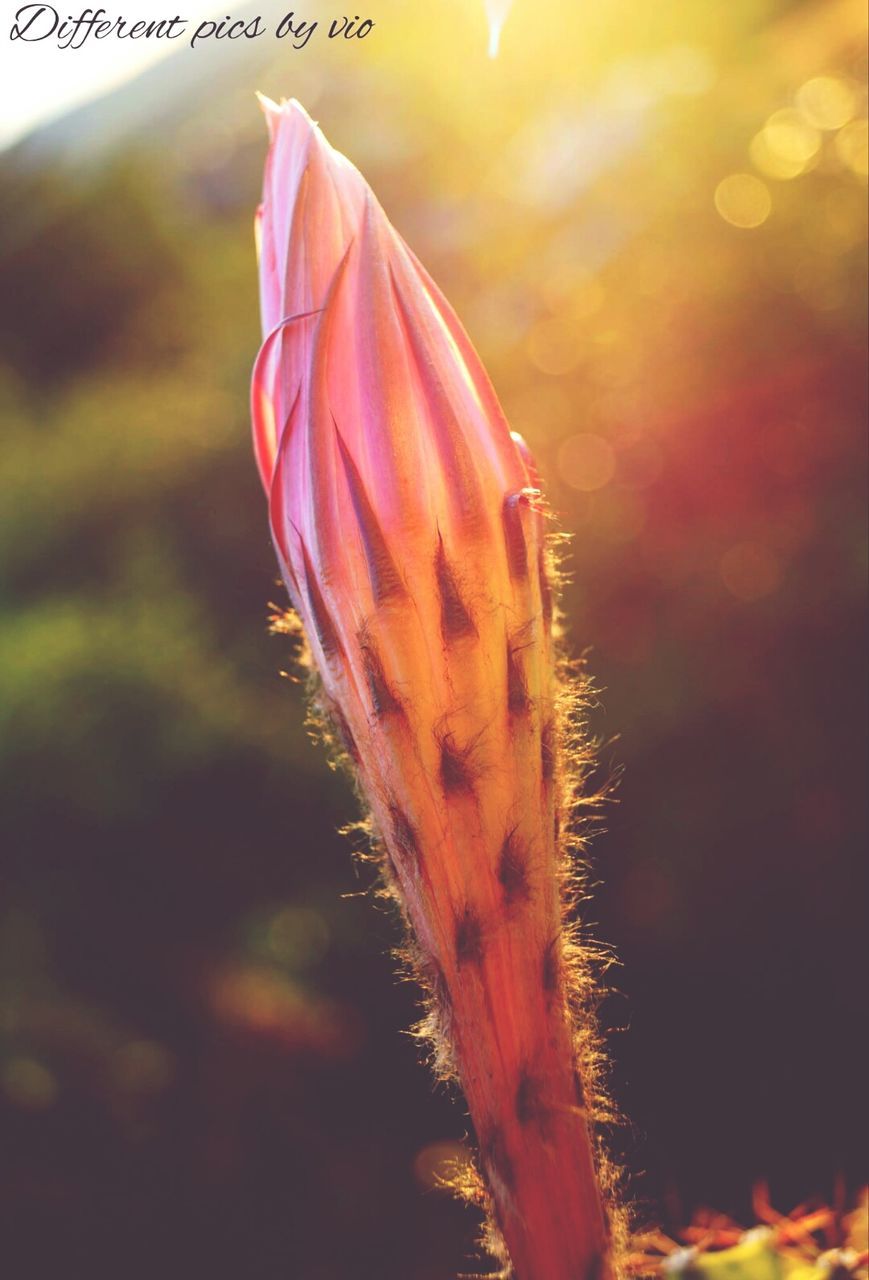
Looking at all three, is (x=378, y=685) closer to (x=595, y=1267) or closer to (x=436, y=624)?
(x=436, y=624)

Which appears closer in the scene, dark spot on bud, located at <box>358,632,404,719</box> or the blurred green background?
dark spot on bud, located at <box>358,632,404,719</box>

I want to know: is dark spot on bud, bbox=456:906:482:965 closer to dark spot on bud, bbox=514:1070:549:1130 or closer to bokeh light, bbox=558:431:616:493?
dark spot on bud, bbox=514:1070:549:1130

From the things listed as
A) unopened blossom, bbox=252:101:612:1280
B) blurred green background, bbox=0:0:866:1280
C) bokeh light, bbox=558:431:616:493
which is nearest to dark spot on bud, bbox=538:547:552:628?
unopened blossom, bbox=252:101:612:1280

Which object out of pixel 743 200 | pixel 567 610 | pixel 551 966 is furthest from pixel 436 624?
pixel 743 200

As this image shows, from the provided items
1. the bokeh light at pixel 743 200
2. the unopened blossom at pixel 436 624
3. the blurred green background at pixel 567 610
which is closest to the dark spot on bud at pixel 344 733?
the unopened blossom at pixel 436 624

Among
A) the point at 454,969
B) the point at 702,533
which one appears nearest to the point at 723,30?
the point at 702,533

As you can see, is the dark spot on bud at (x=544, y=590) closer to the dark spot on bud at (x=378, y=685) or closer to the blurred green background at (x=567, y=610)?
the dark spot on bud at (x=378, y=685)
